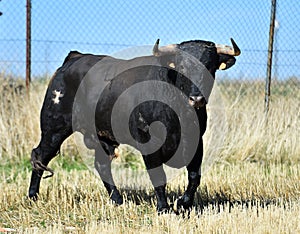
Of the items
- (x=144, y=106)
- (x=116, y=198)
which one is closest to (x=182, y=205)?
(x=144, y=106)

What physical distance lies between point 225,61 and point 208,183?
253 centimetres

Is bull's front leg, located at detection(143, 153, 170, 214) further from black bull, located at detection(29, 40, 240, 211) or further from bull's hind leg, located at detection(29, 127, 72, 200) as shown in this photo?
bull's hind leg, located at detection(29, 127, 72, 200)

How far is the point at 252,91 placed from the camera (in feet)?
38.1

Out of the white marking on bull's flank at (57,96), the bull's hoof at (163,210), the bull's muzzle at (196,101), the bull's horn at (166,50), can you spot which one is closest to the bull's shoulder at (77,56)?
the white marking on bull's flank at (57,96)

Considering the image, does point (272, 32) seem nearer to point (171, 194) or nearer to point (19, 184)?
point (171, 194)

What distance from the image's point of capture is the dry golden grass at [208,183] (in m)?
5.23

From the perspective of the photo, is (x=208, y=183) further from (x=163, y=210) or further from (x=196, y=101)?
(x=196, y=101)

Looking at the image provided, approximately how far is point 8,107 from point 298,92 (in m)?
6.13

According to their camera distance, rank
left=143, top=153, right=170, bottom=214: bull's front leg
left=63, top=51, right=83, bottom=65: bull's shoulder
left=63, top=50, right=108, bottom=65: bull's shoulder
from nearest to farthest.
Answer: left=143, top=153, right=170, bottom=214: bull's front leg → left=63, top=50, right=108, bottom=65: bull's shoulder → left=63, top=51, right=83, bottom=65: bull's shoulder

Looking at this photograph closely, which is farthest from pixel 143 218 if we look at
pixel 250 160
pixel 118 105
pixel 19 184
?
pixel 250 160

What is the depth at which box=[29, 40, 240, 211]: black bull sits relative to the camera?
5.43 metres

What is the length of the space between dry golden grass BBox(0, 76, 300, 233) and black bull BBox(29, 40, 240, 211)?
16.7 inches

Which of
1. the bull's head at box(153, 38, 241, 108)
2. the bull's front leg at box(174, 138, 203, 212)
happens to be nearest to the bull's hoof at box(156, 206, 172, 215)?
the bull's front leg at box(174, 138, 203, 212)

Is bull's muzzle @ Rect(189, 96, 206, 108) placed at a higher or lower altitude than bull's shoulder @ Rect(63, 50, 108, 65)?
lower
